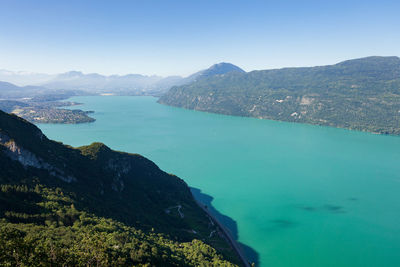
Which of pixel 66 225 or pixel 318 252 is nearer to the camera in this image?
pixel 66 225

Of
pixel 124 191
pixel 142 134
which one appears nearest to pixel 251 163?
pixel 124 191

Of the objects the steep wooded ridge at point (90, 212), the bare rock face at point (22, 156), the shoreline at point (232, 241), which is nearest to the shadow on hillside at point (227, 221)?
the shoreline at point (232, 241)

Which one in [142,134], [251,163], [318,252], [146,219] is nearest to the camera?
[146,219]

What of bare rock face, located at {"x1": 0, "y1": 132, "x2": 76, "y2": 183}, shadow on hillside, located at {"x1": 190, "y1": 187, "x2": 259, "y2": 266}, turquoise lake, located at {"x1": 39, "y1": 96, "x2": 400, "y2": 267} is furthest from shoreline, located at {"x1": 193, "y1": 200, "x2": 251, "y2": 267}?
Answer: bare rock face, located at {"x1": 0, "y1": 132, "x2": 76, "y2": 183}

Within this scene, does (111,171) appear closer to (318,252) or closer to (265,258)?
(265,258)

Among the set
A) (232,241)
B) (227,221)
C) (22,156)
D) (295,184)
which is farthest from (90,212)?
(295,184)

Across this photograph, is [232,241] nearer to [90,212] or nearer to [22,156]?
[90,212]

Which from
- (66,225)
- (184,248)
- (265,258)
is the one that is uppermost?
(66,225)
